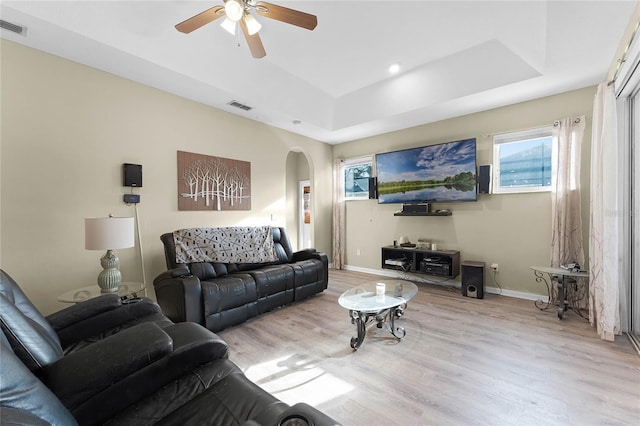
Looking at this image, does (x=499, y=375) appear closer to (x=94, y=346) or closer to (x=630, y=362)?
(x=630, y=362)

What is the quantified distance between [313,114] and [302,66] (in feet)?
3.13

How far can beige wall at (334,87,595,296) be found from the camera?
3.64 meters

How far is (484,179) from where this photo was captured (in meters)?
4.07

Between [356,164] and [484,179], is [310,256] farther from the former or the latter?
[484,179]

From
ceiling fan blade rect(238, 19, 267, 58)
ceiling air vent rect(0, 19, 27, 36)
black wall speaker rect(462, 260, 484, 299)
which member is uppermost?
ceiling air vent rect(0, 19, 27, 36)

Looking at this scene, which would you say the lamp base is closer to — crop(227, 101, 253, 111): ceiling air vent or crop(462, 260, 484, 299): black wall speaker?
crop(227, 101, 253, 111): ceiling air vent

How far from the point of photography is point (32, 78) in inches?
102

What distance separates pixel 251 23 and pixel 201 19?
1.35 ft

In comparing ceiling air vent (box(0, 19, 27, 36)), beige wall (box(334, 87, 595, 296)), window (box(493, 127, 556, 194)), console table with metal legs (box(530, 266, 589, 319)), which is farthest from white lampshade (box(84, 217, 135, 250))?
window (box(493, 127, 556, 194))

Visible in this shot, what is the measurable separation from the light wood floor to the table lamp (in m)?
1.21

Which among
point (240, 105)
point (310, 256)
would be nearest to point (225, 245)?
point (310, 256)

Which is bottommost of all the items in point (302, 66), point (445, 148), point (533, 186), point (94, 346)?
point (94, 346)

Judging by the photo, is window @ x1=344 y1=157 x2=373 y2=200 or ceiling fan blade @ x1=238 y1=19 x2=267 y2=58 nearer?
ceiling fan blade @ x1=238 y1=19 x2=267 y2=58

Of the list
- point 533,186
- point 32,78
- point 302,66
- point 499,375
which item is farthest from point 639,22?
point 32,78
